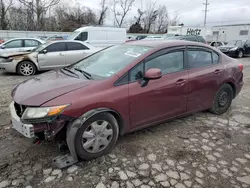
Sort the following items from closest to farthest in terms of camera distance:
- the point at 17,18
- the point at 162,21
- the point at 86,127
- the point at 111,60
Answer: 1. the point at 86,127
2. the point at 111,60
3. the point at 17,18
4. the point at 162,21

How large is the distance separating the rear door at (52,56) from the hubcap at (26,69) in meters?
0.39

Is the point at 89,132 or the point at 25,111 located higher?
the point at 25,111

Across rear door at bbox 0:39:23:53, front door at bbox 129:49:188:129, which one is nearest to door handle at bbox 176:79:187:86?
front door at bbox 129:49:188:129

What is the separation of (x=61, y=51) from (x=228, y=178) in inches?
298

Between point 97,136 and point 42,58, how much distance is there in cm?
646

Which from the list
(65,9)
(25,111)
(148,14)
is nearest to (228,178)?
(25,111)

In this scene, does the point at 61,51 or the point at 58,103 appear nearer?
the point at 58,103

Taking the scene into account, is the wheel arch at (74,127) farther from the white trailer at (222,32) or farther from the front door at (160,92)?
the white trailer at (222,32)

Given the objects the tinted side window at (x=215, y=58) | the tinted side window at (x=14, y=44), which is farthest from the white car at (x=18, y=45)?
the tinted side window at (x=215, y=58)

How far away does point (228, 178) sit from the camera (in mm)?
2434

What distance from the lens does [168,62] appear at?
3311 millimetres

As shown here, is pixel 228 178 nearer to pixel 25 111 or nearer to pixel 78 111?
pixel 78 111

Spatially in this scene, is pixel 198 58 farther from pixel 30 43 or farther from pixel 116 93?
pixel 30 43

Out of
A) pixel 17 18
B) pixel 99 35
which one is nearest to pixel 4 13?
pixel 17 18
